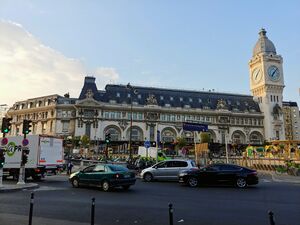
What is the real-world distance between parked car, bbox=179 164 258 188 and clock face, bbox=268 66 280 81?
9803 centimetres

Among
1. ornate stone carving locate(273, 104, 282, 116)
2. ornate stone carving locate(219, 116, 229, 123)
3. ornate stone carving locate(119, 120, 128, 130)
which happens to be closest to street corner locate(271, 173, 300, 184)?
ornate stone carving locate(119, 120, 128, 130)

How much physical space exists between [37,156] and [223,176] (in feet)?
43.6

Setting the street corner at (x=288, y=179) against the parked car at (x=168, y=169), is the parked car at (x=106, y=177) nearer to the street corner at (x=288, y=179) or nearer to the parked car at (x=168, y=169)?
the parked car at (x=168, y=169)

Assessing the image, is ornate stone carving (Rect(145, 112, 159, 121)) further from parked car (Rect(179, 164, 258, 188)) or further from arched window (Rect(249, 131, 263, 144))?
parked car (Rect(179, 164, 258, 188))

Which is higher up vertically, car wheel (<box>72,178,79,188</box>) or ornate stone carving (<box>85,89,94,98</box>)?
ornate stone carving (<box>85,89,94,98</box>)

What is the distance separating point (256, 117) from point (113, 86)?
52212 millimetres

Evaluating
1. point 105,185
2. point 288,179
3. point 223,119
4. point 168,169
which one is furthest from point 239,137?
point 105,185

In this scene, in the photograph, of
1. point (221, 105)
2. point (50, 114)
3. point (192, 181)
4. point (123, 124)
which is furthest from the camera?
point (221, 105)

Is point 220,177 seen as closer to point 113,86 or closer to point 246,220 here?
point 246,220

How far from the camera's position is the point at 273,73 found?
108 metres

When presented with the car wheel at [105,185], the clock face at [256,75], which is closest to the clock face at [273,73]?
the clock face at [256,75]

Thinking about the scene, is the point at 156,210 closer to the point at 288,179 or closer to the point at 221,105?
the point at 288,179

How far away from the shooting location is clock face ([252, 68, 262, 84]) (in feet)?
357

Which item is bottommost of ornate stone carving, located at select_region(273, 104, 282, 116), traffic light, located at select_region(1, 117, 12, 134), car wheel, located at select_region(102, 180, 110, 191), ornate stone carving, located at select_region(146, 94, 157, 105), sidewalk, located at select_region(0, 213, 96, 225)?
sidewalk, located at select_region(0, 213, 96, 225)
